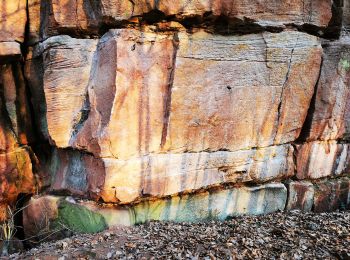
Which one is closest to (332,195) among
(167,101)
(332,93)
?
(332,93)

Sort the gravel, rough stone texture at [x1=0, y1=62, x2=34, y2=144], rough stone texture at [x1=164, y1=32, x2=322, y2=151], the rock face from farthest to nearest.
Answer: rough stone texture at [x1=0, y1=62, x2=34, y2=144]
rough stone texture at [x1=164, y1=32, x2=322, y2=151]
the rock face
the gravel

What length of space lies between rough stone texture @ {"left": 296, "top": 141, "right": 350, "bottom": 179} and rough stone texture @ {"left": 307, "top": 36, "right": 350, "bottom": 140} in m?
0.17

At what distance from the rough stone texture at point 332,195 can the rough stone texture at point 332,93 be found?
2.70 ft

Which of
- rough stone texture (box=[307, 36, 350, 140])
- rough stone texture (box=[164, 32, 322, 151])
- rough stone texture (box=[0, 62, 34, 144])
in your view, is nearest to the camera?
rough stone texture (box=[164, 32, 322, 151])

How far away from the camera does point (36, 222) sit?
530cm

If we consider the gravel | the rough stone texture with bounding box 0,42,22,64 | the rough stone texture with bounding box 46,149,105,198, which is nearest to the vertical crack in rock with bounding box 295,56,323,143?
the gravel

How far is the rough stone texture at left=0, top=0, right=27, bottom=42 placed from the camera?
16.3ft

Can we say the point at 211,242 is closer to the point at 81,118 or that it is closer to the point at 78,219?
the point at 78,219

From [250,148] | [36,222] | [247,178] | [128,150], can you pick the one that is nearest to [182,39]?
[128,150]

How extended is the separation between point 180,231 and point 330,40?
3871 millimetres

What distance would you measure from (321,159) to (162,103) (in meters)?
3.16

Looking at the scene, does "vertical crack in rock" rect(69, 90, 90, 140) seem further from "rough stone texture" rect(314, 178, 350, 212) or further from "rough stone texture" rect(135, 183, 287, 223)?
"rough stone texture" rect(314, 178, 350, 212)

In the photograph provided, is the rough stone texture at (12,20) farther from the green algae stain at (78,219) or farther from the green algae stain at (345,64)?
the green algae stain at (345,64)

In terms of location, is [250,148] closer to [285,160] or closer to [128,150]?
[285,160]
